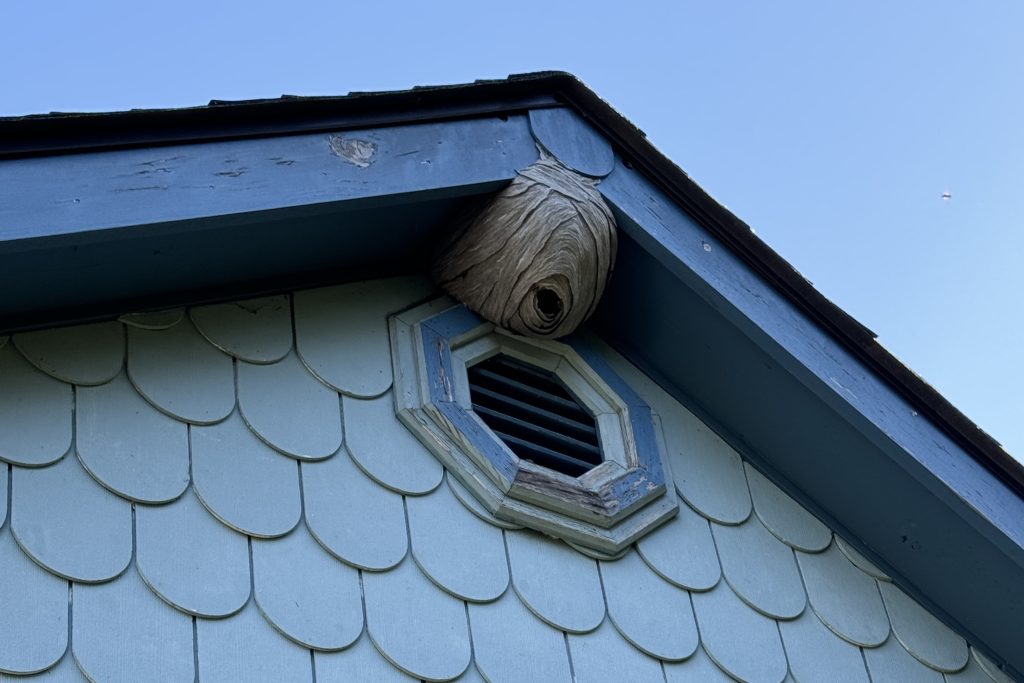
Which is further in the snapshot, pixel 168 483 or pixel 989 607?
pixel 989 607

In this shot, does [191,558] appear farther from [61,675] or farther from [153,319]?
[153,319]

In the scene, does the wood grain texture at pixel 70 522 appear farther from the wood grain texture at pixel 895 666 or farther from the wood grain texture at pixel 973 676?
the wood grain texture at pixel 973 676

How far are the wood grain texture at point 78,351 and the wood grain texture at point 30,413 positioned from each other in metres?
0.02

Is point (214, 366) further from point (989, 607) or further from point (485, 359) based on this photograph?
point (989, 607)

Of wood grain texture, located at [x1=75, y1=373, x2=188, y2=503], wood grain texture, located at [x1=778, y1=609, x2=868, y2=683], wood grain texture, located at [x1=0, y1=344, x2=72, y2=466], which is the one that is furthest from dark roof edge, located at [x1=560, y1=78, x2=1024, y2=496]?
wood grain texture, located at [x1=0, y1=344, x2=72, y2=466]

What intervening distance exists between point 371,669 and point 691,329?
47.0 inches

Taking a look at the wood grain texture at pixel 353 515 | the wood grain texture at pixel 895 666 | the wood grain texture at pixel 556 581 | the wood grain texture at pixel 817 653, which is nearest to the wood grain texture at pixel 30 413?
the wood grain texture at pixel 353 515

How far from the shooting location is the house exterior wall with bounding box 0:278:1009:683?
2.88 meters

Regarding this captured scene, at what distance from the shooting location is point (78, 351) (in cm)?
321

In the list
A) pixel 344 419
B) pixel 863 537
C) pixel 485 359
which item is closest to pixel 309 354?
pixel 344 419

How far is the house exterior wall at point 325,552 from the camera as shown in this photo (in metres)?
2.88

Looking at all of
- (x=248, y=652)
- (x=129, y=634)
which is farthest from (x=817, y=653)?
(x=129, y=634)

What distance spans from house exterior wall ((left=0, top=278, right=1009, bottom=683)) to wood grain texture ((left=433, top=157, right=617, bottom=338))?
0.14 m

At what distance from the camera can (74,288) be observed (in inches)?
126
